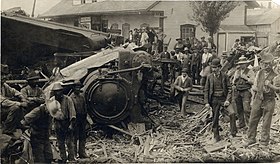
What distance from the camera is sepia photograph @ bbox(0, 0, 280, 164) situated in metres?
3.83

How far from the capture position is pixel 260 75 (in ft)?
13.9

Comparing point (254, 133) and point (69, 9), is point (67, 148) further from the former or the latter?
point (254, 133)

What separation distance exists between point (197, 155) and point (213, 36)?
1083mm

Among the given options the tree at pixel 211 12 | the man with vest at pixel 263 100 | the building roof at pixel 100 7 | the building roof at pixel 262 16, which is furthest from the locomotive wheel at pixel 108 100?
the building roof at pixel 262 16

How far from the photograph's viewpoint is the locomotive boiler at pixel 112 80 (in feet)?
13.0

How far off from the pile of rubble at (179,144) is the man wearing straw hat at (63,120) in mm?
190

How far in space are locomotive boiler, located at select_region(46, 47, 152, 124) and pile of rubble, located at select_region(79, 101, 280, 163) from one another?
0.63ft

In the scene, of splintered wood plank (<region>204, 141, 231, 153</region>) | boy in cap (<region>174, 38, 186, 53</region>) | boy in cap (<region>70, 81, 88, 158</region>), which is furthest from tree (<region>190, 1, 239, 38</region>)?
boy in cap (<region>70, 81, 88, 158</region>)

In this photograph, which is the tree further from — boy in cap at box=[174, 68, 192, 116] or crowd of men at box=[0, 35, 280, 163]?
boy in cap at box=[174, 68, 192, 116]

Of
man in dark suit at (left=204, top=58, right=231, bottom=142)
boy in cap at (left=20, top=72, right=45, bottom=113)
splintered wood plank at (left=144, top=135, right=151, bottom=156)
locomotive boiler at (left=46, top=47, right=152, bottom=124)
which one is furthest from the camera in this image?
man in dark suit at (left=204, top=58, right=231, bottom=142)

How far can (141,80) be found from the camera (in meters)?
4.08

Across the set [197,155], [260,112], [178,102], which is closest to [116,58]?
[178,102]

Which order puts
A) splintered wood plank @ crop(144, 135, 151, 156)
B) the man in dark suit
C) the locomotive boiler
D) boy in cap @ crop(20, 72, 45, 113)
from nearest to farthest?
boy in cap @ crop(20, 72, 45, 113) < the locomotive boiler < splintered wood plank @ crop(144, 135, 151, 156) < the man in dark suit

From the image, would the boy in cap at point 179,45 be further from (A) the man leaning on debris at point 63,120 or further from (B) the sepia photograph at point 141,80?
(A) the man leaning on debris at point 63,120
